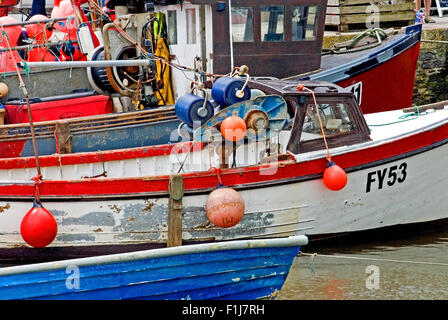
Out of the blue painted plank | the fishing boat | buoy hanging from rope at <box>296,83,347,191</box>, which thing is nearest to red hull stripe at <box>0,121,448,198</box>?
buoy hanging from rope at <box>296,83,347,191</box>

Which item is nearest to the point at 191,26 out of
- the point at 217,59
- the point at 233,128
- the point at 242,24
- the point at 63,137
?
the point at 217,59

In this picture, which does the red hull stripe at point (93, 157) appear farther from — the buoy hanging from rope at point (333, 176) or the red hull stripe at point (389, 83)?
the red hull stripe at point (389, 83)

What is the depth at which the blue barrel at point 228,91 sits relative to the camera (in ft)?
26.6

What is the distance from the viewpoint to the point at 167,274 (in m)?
5.80

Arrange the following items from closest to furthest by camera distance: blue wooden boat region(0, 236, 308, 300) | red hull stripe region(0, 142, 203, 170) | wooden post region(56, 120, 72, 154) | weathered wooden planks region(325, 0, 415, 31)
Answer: blue wooden boat region(0, 236, 308, 300) < red hull stripe region(0, 142, 203, 170) < wooden post region(56, 120, 72, 154) < weathered wooden planks region(325, 0, 415, 31)

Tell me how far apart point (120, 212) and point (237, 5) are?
4071mm

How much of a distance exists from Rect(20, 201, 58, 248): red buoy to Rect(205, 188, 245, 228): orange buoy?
5.38 ft

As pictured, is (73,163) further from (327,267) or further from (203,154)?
(327,267)

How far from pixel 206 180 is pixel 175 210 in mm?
467

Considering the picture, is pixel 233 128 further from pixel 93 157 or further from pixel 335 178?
pixel 93 157

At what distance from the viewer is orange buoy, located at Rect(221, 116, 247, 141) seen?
7.60m

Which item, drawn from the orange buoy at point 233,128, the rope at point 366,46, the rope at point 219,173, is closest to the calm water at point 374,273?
the rope at point 219,173

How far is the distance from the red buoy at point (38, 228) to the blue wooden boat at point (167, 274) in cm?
176

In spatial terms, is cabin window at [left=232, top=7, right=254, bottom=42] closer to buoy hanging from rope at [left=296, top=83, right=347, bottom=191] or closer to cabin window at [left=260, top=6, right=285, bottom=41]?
cabin window at [left=260, top=6, right=285, bottom=41]
